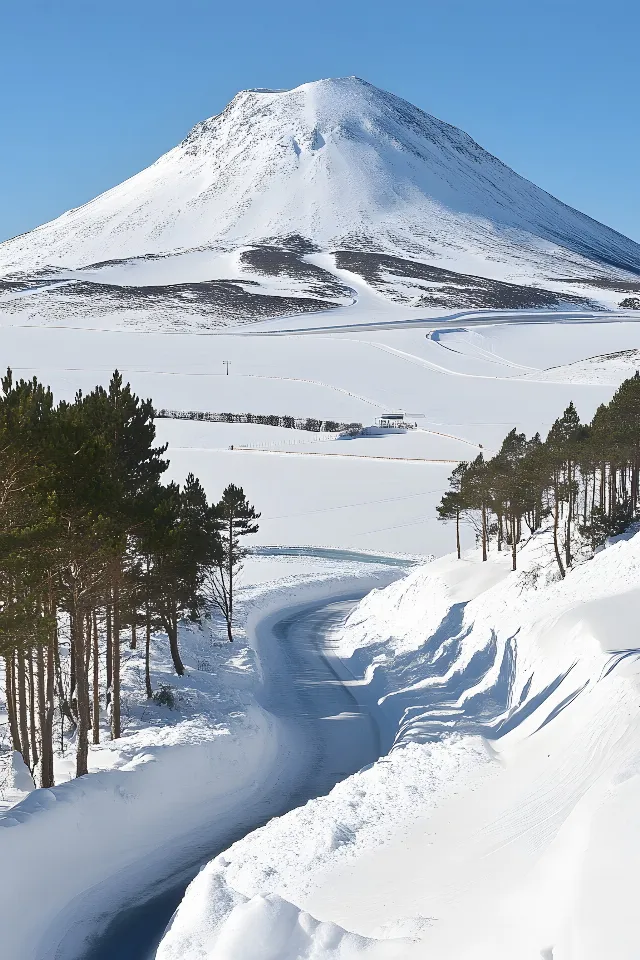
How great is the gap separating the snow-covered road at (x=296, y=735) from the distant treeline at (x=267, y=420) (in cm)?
5188

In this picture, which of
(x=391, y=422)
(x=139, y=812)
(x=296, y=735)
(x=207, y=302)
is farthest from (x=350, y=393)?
(x=139, y=812)

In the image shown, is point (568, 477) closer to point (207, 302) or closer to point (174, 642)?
point (174, 642)

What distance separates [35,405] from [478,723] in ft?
46.7

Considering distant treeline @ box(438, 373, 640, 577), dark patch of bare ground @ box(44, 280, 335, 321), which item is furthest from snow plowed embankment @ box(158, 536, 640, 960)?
dark patch of bare ground @ box(44, 280, 335, 321)

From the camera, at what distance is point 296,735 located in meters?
26.3

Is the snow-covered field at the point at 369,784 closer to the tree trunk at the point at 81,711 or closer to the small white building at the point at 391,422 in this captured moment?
Result: the tree trunk at the point at 81,711

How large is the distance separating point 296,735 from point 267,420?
74741 millimetres

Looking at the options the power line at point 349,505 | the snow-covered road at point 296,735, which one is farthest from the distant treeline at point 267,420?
the snow-covered road at point 296,735

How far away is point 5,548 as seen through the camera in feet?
51.0

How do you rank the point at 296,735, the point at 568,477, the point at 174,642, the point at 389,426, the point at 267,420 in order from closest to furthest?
1. the point at 296,735
2. the point at 174,642
3. the point at 568,477
4. the point at 389,426
5. the point at 267,420

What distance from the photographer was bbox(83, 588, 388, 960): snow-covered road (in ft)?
48.8

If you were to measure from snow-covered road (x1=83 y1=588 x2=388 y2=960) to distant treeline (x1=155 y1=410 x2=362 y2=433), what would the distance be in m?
51.9

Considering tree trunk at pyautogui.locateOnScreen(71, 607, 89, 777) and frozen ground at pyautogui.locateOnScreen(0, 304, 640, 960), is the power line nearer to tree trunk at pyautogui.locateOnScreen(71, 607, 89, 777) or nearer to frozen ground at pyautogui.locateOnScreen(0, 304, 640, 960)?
frozen ground at pyautogui.locateOnScreen(0, 304, 640, 960)

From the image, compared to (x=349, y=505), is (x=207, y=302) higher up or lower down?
higher up
